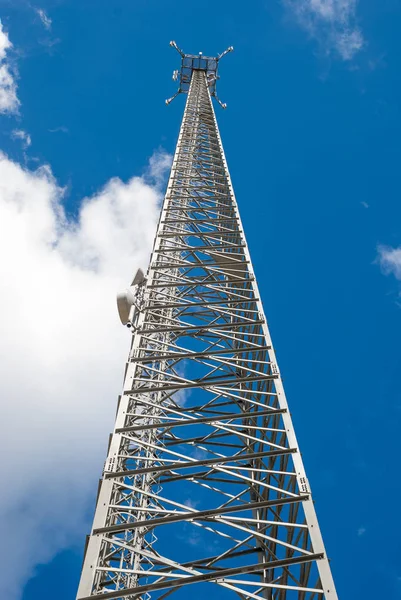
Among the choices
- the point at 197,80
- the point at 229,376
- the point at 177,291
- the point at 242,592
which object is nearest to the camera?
the point at 242,592

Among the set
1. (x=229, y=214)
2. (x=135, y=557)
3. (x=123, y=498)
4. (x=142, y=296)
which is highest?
(x=229, y=214)

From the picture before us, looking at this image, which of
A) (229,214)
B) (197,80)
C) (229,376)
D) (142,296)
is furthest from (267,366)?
(197,80)

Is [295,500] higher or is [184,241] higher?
[184,241]

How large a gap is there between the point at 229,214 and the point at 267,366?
935 cm

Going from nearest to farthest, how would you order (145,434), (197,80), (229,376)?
(145,434) → (229,376) → (197,80)

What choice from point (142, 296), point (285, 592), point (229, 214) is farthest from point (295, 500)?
point (229, 214)

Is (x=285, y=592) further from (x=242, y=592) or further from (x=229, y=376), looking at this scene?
(x=229, y=376)

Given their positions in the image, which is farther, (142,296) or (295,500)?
(142,296)

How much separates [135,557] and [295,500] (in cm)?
467

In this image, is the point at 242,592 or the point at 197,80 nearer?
the point at 242,592

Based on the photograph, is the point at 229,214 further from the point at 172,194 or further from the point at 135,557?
the point at 135,557

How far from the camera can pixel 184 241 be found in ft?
63.6

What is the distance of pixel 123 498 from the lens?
42.6 feet

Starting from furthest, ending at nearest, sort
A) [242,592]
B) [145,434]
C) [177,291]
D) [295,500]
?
[177,291], [145,434], [295,500], [242,592]
